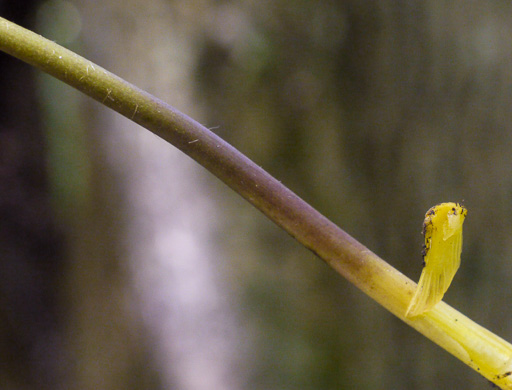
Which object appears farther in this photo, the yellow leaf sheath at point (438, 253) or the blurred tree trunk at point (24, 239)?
the blurred tree trunk at point (24, 239)

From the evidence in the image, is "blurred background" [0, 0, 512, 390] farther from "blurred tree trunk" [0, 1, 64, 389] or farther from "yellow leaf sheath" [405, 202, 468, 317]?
"yellow leaf sheath" [405, 202, 468, 317]

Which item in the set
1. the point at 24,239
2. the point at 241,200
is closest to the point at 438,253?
the point at 241,200

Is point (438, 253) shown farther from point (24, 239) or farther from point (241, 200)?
point (24, 239)

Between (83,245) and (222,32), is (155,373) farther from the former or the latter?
(222,32)

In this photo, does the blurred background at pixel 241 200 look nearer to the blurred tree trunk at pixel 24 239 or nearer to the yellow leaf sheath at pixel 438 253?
the blurred tree trunk at pixel 24 239

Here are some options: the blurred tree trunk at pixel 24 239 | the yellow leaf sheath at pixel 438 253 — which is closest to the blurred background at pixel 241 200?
the blurred tree trunk at pixel 24 239
